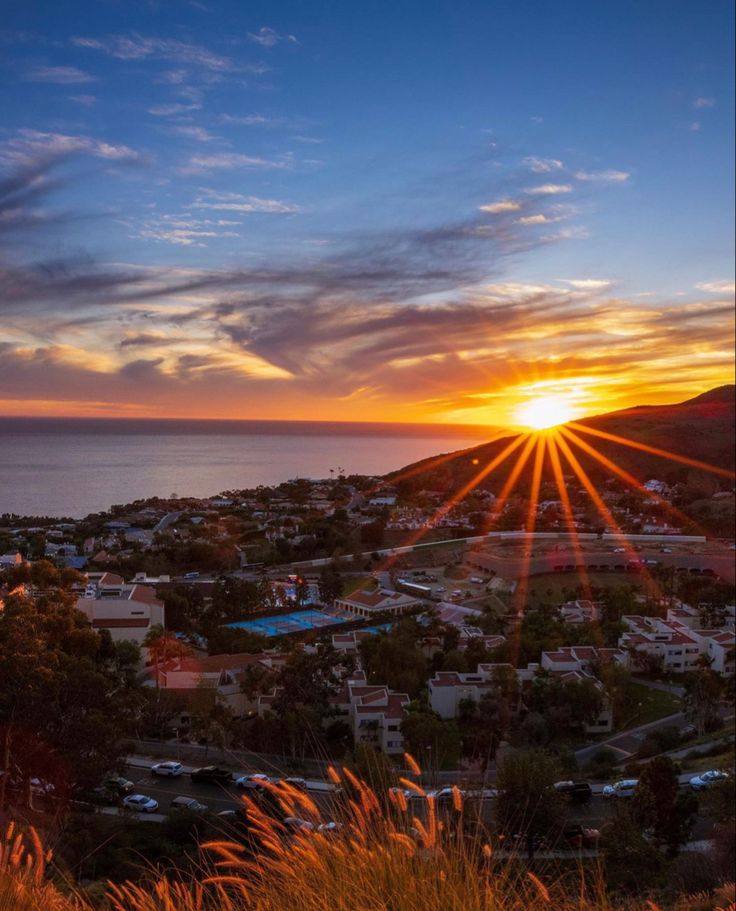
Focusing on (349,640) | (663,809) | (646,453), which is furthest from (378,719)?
(646,453)

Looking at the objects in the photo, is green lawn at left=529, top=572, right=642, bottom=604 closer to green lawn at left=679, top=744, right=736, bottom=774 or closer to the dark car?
Result: green lawn at left=679, top=744, right=736, bottom=774

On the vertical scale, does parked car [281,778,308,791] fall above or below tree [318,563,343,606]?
above

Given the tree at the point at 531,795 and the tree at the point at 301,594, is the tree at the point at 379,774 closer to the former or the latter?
the tree at the point at 531,795

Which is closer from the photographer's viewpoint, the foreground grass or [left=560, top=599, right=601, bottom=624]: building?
the foreground grass

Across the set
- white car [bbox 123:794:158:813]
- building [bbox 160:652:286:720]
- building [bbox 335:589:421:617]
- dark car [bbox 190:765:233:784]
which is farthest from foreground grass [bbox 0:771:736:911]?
building [bbox 335:589:421:617]

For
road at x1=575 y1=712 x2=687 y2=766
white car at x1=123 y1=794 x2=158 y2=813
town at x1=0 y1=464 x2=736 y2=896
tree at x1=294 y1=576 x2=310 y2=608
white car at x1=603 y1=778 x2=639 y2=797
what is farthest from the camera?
tree at x1=294 y1=576 x2=310 y2=608

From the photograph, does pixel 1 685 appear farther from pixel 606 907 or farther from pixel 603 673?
pixel 603 673
